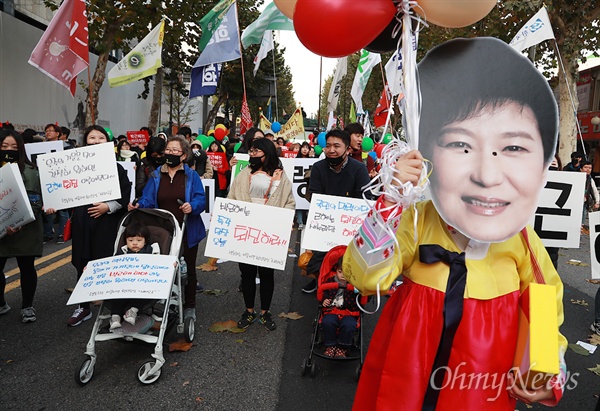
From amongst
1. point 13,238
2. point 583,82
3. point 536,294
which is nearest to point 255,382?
point 536,294

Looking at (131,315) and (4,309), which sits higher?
(131,315)

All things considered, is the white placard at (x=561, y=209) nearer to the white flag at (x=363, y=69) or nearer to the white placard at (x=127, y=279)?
the white placard at (x=127, y=279)

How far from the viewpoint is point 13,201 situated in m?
4.22

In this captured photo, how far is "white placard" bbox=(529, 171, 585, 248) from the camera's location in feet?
13.9

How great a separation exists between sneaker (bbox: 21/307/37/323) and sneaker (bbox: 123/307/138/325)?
1.54m

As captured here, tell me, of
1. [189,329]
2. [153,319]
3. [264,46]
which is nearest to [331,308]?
[189,329]

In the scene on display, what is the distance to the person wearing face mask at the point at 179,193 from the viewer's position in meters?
4.42

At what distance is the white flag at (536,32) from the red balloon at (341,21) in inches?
273

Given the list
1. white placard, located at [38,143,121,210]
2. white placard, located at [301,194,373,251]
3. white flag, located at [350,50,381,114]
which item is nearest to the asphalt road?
white placard, located at [301,194,373,251]

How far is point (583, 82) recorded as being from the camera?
29.0m

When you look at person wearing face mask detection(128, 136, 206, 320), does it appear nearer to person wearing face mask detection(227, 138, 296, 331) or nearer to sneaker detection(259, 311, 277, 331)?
person wearing face mask detection(227, 138, 296, 331)

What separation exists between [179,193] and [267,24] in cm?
619

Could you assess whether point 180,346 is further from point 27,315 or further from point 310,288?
point 310,288

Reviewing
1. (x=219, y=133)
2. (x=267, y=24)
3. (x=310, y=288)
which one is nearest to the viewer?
(x=310, y=288)
